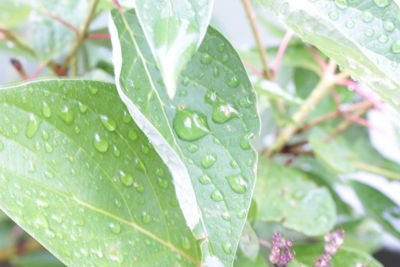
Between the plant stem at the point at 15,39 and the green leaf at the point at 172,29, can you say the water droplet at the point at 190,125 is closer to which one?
the green leaf at the point at 172,29

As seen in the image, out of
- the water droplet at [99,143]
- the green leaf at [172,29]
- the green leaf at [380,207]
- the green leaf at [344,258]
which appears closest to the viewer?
the green leaf at [172,29]

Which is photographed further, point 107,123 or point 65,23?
point 65,23

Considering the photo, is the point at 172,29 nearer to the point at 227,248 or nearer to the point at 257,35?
the point at 227,248

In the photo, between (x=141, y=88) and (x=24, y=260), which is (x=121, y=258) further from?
(x=24, y=260)

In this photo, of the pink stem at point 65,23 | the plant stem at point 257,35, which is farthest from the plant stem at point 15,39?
the plant stem at point 257,35

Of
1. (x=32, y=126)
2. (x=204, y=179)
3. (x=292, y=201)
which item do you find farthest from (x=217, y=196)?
(x=292, y=201)

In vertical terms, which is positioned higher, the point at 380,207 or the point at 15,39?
the point at 15,39

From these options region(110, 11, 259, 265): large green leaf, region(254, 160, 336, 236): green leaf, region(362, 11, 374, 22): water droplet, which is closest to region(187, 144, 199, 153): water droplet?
region(110, 11, 259, 265): large green leaf
